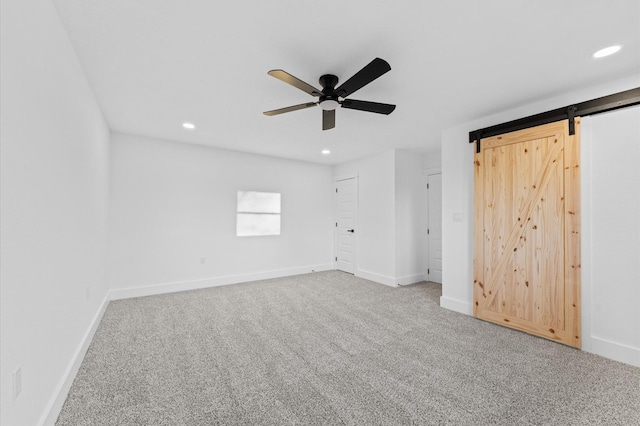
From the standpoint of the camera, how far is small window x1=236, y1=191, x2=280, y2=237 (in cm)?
531

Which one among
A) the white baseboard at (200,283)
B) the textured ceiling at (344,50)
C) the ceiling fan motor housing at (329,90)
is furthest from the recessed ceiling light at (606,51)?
the white baseboard at (200,283)

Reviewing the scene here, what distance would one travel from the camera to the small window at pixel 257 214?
5.31 meters

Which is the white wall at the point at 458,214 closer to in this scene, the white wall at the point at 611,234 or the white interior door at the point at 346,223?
the white wall at the point at 611,234

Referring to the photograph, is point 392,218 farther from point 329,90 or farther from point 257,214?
point 329,90

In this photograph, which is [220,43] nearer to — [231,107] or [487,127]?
[231,107]

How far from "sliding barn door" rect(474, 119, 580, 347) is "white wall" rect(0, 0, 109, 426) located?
13.5ft

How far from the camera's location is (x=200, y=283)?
4.84m

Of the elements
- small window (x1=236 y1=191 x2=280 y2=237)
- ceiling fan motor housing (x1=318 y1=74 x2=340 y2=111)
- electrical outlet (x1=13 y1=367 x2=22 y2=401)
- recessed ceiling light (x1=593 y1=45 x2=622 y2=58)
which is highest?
recessed ceiling light (x1=593 y1=45 x2=622 y2=58)

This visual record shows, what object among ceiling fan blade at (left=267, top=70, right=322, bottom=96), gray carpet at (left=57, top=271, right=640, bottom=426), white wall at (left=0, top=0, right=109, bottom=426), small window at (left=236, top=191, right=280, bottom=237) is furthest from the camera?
small window at (left=236, top=191, right=280, bottom=237)

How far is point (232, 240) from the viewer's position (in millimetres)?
5215

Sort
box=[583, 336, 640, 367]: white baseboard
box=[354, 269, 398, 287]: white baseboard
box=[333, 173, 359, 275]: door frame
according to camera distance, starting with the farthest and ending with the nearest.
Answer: box=[333, 173, 359, 275]: door frame
box=[354, 269, 398, 287]: white baseboard
box=[583, 336, 640, 367]: white baseboard

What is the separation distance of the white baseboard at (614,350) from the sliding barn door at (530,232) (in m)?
0.13

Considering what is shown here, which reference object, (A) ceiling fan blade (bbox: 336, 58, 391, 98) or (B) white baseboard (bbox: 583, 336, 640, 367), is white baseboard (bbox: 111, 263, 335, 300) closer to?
(A) ceiling fan blade (bbox: 336, 58, 391, 98)

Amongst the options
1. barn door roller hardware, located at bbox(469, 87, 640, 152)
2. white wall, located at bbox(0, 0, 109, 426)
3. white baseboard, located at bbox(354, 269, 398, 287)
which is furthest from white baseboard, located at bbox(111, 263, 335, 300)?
barn door roller hardware, located at bbox(469, 87, 640, 152)
